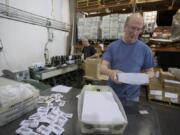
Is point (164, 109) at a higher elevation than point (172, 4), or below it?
below

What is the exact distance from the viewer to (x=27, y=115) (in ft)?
3.44

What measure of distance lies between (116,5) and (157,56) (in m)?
1.62

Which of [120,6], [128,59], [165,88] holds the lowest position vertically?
[165,88]

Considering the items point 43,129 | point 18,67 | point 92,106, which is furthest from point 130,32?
point 18,67

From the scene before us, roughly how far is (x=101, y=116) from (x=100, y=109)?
0.24 feet

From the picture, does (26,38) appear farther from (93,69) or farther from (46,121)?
(46,121)

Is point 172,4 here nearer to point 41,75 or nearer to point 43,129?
point 41,75

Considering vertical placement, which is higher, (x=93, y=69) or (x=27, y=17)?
(x=27, y=17)

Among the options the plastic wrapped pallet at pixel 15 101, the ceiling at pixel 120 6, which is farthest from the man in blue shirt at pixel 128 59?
the ceiling at pixel 120 6

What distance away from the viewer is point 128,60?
1.47 m

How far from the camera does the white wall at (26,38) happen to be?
286cm

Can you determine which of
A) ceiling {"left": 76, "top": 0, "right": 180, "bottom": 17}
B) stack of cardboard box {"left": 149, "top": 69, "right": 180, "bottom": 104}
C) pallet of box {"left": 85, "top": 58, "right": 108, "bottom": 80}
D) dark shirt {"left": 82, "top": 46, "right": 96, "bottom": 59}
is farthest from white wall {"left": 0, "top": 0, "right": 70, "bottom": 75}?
stack of cardboard box {"left": 149, "top": 69, "right": 180, "bottom": 104}

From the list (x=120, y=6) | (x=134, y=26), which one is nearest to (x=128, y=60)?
(x=134, y=26)

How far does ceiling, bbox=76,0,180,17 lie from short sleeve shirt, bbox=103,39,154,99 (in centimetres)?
243
